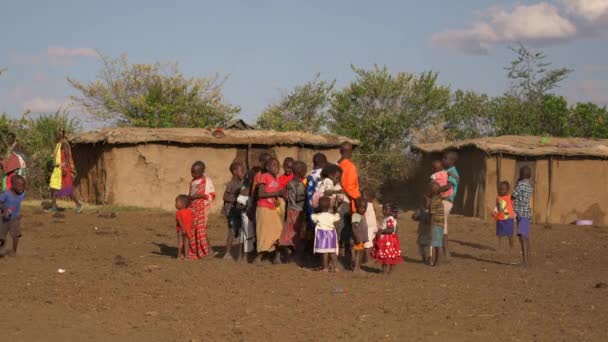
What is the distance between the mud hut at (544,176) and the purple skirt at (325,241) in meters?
9.86

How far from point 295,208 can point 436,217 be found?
1.89 metres

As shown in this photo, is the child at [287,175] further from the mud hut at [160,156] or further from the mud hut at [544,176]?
the mud hut at [544,176]

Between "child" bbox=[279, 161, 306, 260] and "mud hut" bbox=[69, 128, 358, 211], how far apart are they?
8645 mm

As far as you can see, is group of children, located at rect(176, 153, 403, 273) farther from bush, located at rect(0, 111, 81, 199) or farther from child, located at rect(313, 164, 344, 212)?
bush, located at rect(0, 111, 81, 199)

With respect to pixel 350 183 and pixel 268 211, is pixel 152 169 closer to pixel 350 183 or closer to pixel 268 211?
pixel 268 211

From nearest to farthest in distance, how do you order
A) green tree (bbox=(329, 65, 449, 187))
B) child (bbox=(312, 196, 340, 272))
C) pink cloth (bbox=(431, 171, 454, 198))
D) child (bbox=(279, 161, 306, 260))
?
child (bbox=(312, 196, 340, 272)) < child (bbox=(279, 161, 306, 260)) < pink cloth (bbox=(431, 171, 454, 198)) < green tree (bbox=(329, 65, 449, 187))

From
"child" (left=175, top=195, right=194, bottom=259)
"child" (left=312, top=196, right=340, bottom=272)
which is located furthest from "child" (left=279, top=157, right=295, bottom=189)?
"child" (left=175, top=195, right=194, bottom=259)

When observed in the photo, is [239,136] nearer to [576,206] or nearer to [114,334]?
[576,206]

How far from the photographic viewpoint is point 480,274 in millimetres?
10625

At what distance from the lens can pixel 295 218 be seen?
10625 mm

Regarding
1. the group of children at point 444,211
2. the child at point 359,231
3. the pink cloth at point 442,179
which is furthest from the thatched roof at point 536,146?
the child at point 359,231

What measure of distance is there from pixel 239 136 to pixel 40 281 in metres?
11.0

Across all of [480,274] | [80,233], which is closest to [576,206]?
[480,274]

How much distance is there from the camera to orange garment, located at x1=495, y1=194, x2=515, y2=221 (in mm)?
12312
